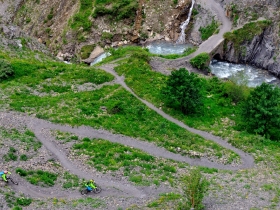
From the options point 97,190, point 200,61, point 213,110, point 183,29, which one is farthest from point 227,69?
point 97,190

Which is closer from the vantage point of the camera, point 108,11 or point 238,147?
point 238,147

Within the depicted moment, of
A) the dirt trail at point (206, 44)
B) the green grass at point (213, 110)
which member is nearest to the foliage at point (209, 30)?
the dirt trail at point (206, 44)

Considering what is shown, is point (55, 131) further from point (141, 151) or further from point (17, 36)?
point (17, 36)

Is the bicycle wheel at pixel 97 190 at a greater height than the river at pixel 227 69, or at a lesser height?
lesser

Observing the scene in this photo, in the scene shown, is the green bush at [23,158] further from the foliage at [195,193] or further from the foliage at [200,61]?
the foliage at [200,61]

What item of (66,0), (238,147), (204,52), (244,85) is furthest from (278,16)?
(66,0)

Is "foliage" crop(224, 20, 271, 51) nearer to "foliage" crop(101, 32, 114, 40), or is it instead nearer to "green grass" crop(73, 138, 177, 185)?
"foliage" crop(101, 32, 114, 40)
